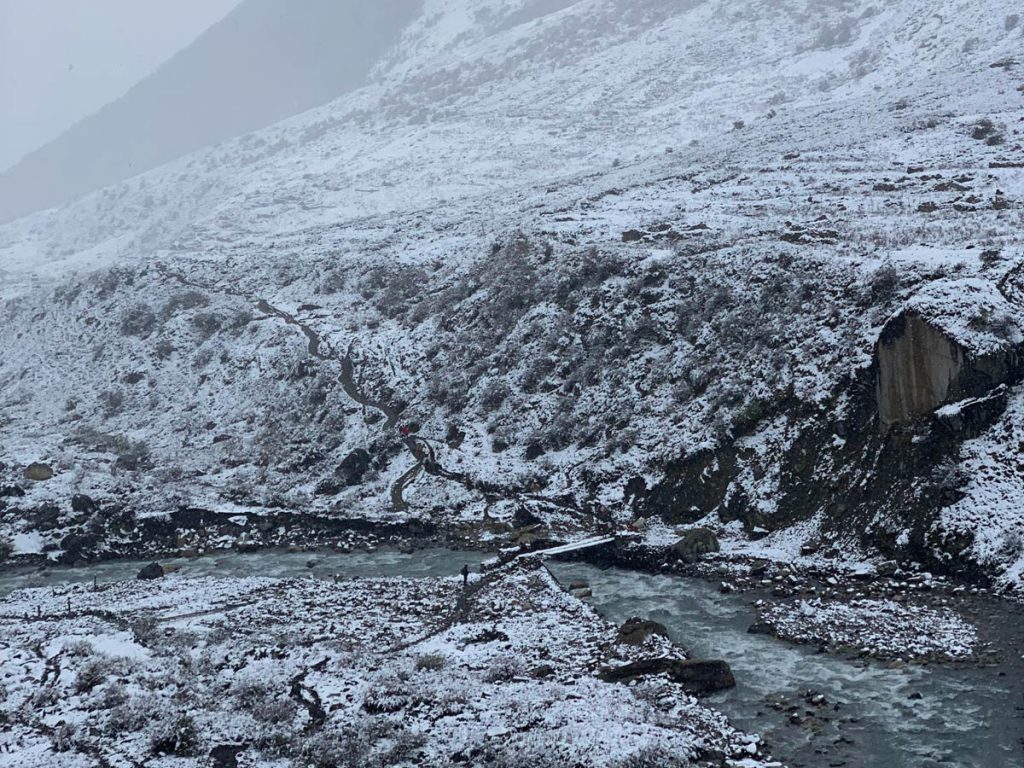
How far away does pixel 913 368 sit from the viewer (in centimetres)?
2570

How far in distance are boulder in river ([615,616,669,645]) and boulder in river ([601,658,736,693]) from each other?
1.18 metres

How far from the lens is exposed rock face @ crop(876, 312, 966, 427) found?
25078 millimetres

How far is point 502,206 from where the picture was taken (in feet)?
209

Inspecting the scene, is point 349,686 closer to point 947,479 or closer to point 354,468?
point 947,479

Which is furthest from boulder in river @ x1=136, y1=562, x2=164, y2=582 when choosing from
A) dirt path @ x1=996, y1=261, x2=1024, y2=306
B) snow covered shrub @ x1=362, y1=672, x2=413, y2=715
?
dirt path @ x1=996, y1=261, x2=1024, y2=306

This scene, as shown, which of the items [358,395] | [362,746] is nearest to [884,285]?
[362,746]

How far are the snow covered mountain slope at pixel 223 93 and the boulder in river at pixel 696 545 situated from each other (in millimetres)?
148646

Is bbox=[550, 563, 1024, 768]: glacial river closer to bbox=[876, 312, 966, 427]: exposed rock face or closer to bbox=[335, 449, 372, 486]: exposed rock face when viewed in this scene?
bbox=[876, 312, 966, 427]: exposed rock face

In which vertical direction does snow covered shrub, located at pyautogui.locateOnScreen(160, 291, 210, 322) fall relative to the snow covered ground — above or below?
above

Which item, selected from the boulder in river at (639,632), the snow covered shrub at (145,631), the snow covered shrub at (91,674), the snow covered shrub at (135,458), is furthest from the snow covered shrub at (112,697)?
the snow covered shrub at (135,458)

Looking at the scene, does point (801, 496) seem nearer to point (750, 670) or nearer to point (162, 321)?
point (750, 670)

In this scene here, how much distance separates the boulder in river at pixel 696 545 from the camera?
84.4 feet

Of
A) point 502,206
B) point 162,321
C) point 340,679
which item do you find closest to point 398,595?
point 340,679

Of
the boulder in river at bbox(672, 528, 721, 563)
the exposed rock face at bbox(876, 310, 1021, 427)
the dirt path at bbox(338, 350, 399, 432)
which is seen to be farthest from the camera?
the dirt path at bbox(338, 350, 399, 432)
